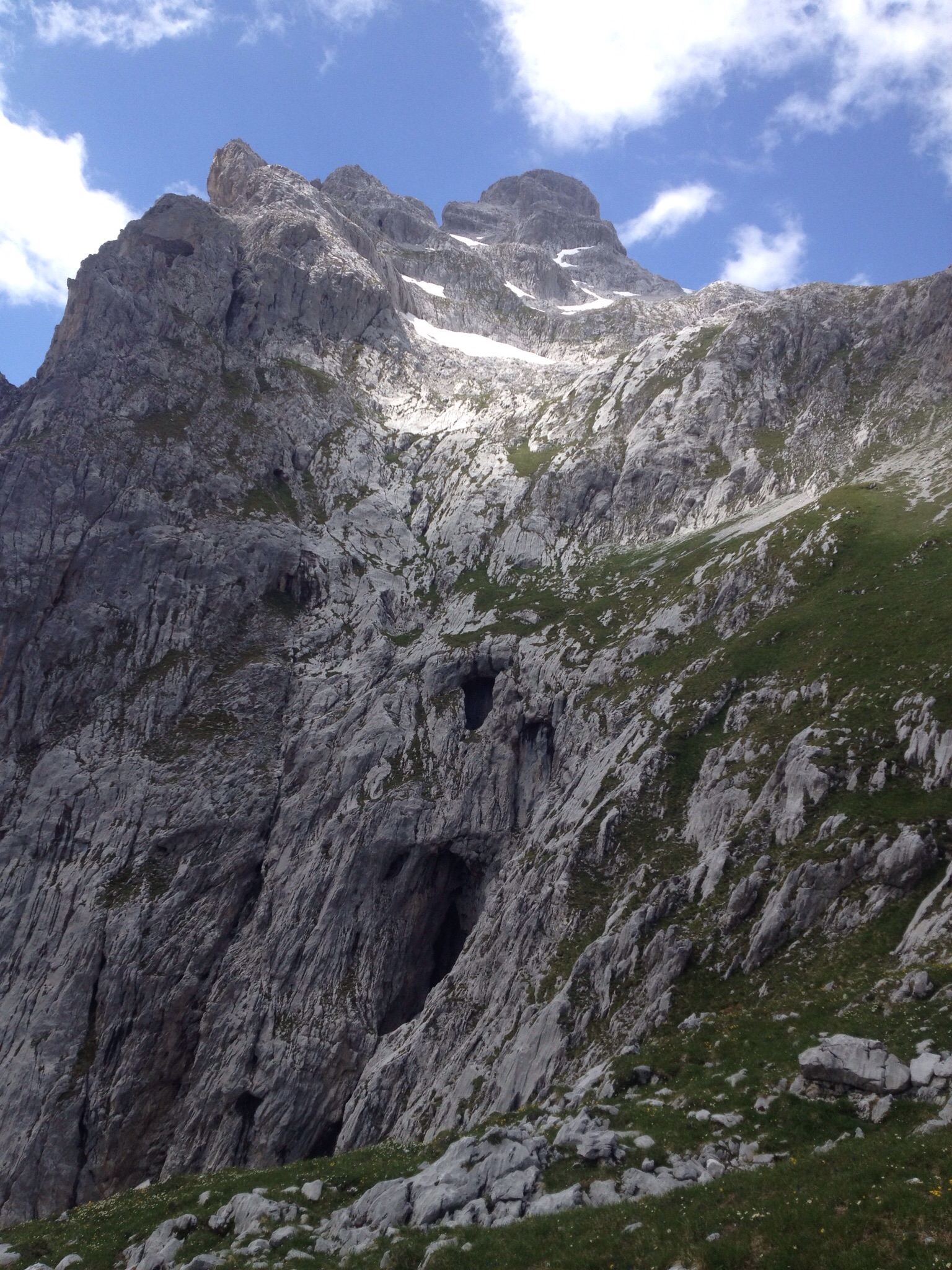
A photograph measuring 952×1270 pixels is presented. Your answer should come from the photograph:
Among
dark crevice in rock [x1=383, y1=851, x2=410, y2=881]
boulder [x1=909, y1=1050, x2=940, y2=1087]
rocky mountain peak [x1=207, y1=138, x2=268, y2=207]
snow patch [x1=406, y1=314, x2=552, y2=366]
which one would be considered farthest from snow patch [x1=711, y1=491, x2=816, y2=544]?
rocky mountain peak [x1=207, y1=138, x2=268, y2=207]

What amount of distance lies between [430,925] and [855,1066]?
154 feet

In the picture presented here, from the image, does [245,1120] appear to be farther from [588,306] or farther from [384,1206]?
[588,306]

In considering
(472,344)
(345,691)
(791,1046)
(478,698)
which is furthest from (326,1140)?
(472,344)

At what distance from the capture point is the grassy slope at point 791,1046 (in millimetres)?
14430

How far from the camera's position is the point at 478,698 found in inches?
2904

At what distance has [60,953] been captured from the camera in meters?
62.3

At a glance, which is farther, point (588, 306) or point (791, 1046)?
point (588, 306)

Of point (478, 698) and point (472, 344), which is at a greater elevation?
point (472, 344)

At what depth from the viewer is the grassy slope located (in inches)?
568

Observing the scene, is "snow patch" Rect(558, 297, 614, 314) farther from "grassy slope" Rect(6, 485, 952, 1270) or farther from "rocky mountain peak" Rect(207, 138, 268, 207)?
"grassy slope" Rect(6, 485, 952, 1270)

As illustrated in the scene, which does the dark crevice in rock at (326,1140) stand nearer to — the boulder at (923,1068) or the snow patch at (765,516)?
the boulder at (923,1068)

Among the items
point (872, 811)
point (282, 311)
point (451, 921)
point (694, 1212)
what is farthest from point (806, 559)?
point (282, 311)

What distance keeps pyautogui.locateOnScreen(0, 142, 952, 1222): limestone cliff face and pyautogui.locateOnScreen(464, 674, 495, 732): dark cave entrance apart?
1.00 ft

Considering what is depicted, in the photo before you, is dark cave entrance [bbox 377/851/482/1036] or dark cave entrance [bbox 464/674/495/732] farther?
dark cave entrance [bbox 464/674/495/732]
